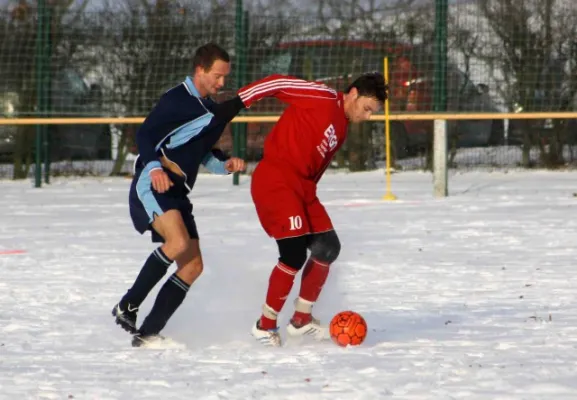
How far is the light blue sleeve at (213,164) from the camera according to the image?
19.6 feet

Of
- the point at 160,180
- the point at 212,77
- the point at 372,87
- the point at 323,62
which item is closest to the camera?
the point at 160,180

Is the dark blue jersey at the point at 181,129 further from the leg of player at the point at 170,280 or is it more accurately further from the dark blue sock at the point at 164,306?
the dark blue sock at the point at 164,306

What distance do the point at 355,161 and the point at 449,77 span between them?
9.38 feet

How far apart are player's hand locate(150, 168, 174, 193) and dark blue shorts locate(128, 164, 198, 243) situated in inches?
7.1

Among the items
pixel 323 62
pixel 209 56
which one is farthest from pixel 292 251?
pixel 323 62

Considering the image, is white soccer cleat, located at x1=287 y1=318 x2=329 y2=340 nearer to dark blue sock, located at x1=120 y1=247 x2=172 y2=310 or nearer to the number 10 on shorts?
the number 10 on shorts

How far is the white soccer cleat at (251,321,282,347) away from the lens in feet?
18.7

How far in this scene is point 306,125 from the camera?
19.3 ft

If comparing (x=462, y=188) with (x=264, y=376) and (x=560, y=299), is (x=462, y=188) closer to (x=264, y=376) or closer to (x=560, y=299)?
(x=560, y=299)

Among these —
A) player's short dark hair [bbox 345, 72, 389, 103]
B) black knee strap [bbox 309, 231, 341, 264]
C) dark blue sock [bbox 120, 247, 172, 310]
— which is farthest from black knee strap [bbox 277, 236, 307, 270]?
player's short dark hair [bbox 345, 72, 389, 103]

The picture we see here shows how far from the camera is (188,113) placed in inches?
223

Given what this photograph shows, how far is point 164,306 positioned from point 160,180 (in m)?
0.63

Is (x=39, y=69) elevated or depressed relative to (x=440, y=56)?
depressed

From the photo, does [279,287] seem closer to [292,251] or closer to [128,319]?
[292,251]
